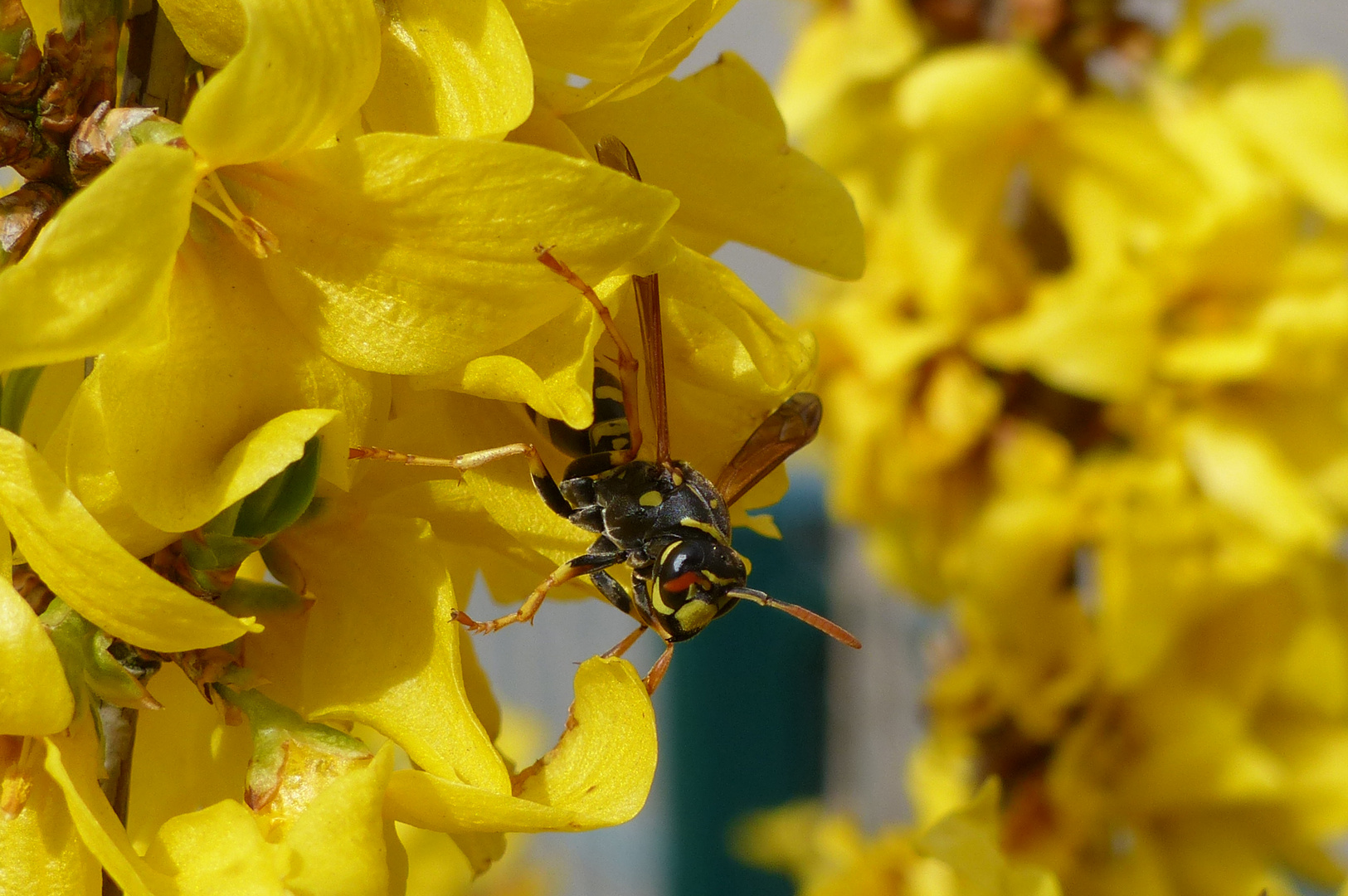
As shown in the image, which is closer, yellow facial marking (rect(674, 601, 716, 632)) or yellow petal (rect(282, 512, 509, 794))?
yellow petal (rect(282, 512, 509, 794))

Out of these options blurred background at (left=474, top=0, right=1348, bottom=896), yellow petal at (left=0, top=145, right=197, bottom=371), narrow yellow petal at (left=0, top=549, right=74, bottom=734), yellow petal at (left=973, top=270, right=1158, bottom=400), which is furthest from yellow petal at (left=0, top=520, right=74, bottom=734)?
blurred background at (left=474, top=0, right=1348, bottom=896)

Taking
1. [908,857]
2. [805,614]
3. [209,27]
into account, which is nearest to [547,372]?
[209,27]

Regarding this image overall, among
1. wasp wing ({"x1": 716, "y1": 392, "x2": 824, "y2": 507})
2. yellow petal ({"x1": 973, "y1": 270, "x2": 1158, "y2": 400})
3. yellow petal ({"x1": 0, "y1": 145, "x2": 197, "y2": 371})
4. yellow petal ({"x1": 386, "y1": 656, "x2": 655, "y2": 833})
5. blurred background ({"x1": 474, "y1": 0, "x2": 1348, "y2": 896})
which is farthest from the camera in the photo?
blurred background ({"x1": 474, "y1": 0, "x2": 1348, "y2": 896})

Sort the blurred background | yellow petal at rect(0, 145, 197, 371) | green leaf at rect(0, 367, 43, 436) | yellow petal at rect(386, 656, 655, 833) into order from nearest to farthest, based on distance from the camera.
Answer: yellow petal at rect(0, 145, 197, 371), yellow petal at rect(386, 656, 655, 833), green leaf at rect(0, 367, 43, 436), the blurred background

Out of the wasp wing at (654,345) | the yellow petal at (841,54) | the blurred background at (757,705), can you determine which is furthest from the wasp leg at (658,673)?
the blurred background at (757,705)

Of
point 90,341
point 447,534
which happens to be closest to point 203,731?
point 447,534

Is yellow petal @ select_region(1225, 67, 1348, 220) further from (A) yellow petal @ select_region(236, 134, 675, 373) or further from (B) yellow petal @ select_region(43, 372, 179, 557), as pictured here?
(B) yellow petal @ select_region(43, 372, 179, 557)

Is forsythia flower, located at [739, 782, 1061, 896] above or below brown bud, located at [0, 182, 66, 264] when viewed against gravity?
below

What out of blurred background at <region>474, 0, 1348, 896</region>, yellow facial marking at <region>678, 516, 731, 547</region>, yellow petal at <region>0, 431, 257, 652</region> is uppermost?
yellow petal at <region>0, 431, 257, 652</region>

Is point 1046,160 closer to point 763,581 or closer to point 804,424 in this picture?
point 804,424
